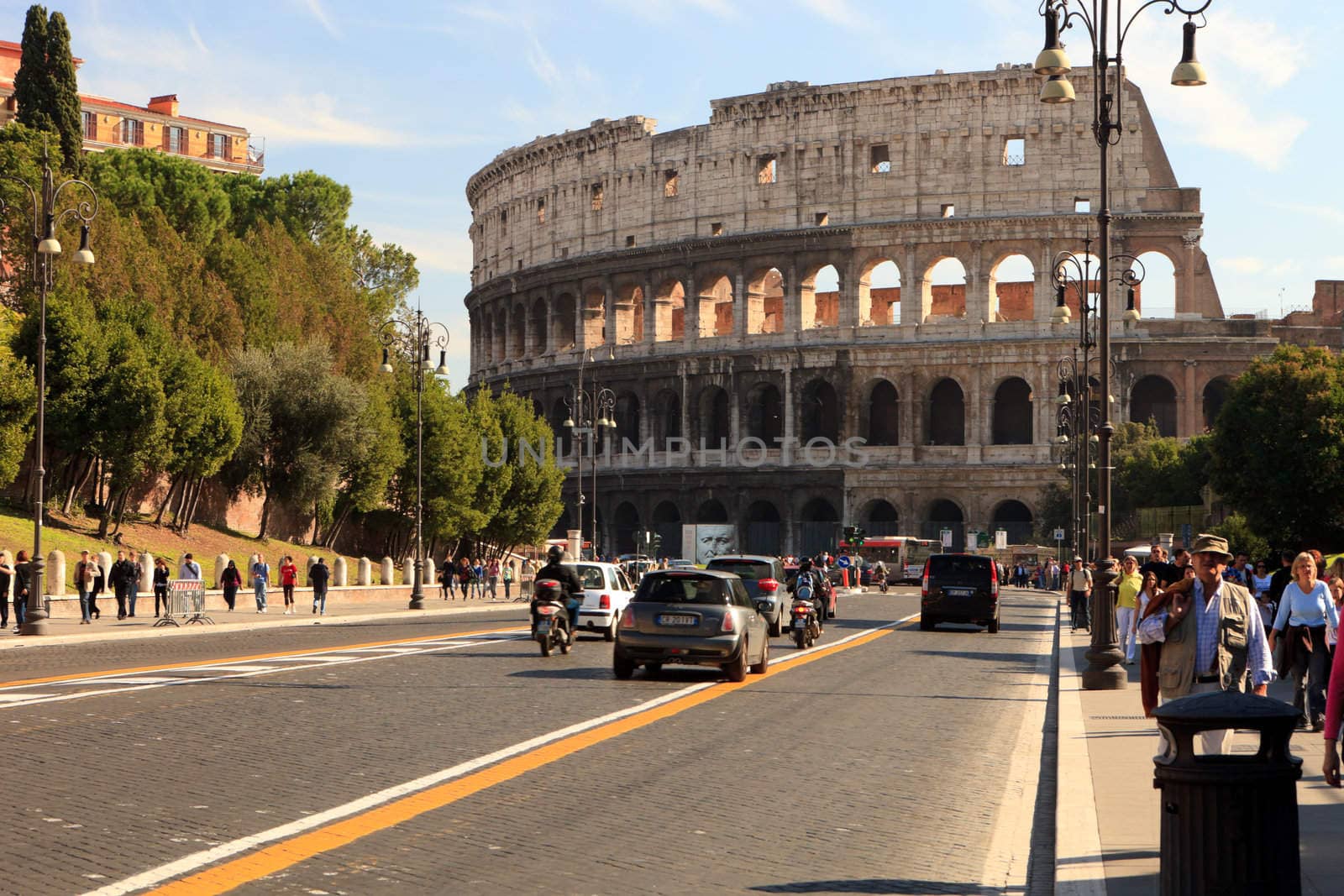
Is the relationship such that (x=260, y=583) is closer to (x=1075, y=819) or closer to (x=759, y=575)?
(x=759, y=575)

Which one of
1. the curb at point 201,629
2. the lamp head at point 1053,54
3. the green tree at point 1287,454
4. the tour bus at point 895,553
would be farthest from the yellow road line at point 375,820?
the tour bus at point 895,553

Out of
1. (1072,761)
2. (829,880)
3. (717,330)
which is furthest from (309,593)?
(717,330)

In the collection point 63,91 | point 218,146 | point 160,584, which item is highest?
point 218,146

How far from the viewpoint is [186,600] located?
1347 inches

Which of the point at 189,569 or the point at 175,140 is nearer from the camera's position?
the point at 189,569

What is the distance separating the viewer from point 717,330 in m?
91.8

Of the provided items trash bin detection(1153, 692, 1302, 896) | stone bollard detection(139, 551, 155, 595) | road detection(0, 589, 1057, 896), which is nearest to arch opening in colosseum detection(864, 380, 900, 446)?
stone bollard detection(139, 551, 155, 595)

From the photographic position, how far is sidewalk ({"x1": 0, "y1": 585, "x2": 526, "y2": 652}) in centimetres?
2834

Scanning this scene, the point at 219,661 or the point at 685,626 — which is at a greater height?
the point at 685,626

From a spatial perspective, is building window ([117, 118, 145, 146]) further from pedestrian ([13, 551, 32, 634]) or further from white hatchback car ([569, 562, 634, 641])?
white hatchback car ([569, 562, 634, 641])

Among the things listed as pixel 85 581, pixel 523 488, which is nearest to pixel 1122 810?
Answer: pixel 85 581

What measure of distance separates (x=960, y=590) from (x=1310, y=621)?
20.2 metres

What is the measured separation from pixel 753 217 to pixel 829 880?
250 feet

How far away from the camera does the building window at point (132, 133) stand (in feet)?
350
